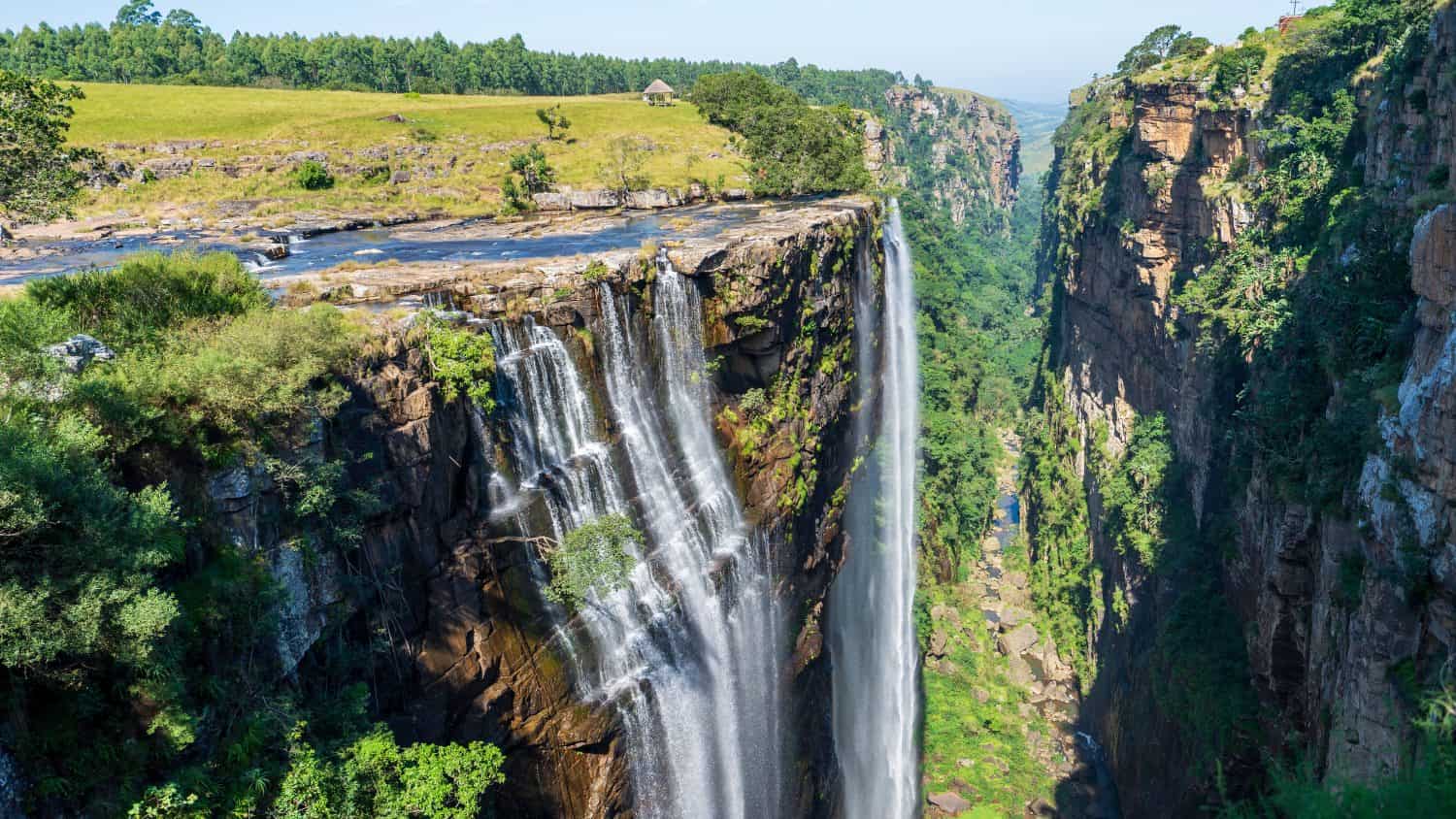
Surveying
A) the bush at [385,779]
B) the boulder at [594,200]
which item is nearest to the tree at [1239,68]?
the boulder at [594,200]

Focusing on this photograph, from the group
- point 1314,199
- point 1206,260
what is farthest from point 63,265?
point 1206,260

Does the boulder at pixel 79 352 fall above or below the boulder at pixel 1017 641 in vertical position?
above

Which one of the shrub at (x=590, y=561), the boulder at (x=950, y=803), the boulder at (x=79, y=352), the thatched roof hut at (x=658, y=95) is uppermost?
the thatched roof hut at (x=658, y=95)

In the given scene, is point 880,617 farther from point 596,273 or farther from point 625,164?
point 625,164

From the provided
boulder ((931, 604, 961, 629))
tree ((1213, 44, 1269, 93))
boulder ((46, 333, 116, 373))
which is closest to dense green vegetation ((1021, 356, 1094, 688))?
boulder ((931, 604, 961, 629))

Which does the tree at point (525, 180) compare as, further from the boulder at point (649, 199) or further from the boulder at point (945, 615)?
the boulder at point (945, 615)

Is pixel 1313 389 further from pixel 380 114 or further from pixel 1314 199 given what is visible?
pixel 380 114
